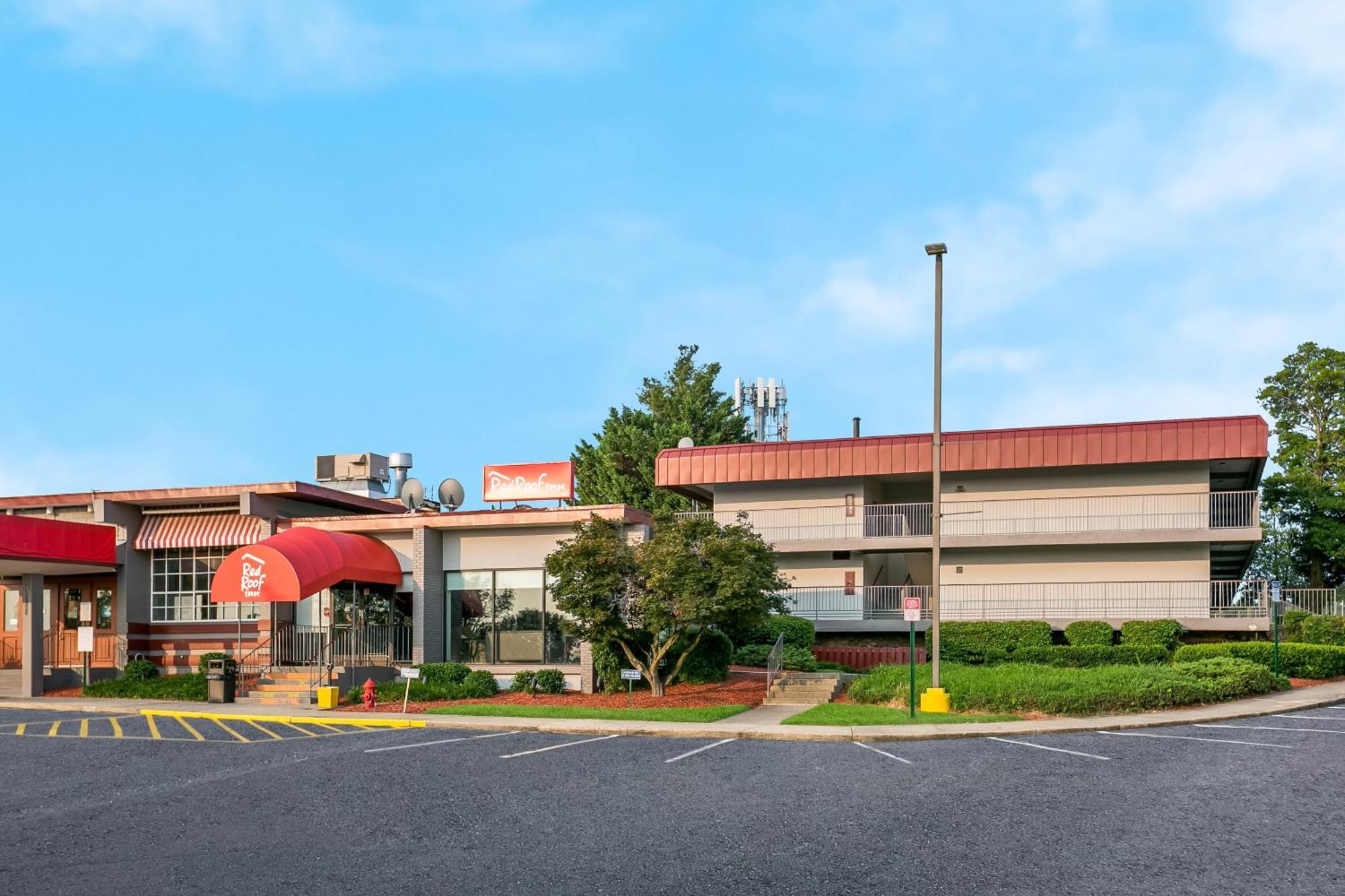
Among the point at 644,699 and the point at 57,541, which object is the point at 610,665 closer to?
the point at 644,699

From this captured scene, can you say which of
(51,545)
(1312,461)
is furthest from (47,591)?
(1312,461)

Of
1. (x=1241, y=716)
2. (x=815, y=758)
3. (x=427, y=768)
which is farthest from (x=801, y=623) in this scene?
(x=427, y=768)

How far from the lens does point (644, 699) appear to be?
89.9ft

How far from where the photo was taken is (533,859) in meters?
11.6

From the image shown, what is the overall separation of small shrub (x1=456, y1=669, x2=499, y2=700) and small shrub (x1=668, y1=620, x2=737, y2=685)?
491 cm

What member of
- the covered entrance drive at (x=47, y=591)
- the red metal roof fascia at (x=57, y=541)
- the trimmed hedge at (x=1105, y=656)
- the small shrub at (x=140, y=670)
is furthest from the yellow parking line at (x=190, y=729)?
the trimmed hedge at (x=1105, y=656)

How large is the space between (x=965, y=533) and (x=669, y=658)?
1342 centimetres

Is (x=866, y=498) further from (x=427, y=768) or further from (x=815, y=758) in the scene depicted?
(x=427, y=768)

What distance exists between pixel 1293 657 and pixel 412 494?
87.1 ft

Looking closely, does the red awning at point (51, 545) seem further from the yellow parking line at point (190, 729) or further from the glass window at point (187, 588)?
the yellow parking line at point (190, 729)

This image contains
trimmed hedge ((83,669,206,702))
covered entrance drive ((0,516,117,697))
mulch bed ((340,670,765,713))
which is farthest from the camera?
covered entrance drive ((0,516,117,697))

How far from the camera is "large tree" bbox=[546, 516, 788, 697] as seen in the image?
26.4 metres

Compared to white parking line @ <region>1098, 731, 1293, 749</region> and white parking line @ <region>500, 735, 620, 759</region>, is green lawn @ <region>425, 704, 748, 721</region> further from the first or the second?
white parking line @ <region>1098, 731, 1293, 749</region>

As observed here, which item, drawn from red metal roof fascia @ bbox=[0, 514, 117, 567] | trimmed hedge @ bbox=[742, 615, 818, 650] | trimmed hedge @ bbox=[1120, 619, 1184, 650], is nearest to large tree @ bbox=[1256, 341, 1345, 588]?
trimmed hedge @ bbox=[1120, 619, 1184, 650]
